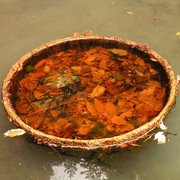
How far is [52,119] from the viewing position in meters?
1.33

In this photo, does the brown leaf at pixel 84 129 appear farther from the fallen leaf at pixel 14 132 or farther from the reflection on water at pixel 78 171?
the fallen leaf at pixel 14 132

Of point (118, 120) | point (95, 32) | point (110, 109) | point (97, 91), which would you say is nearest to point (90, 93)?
point (97, 91)

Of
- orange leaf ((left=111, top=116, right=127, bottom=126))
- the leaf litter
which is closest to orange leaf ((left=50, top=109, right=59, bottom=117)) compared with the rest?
the leaf litter

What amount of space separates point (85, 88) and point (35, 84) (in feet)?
1.23

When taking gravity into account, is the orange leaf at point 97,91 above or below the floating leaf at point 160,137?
above

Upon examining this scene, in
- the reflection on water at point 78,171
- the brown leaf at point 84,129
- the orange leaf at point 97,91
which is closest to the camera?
the reflection on water at point 78,171

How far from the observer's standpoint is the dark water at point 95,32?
112 cm

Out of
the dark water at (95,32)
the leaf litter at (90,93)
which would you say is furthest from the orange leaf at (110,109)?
the dark water at (95,32)

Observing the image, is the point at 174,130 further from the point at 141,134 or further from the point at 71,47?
the point at 71,47

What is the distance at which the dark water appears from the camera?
112 centimetres

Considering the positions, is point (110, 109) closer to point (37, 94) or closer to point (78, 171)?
point (78, 171)

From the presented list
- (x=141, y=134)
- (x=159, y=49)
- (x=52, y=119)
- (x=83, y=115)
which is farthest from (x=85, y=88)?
(x=159, y=49)

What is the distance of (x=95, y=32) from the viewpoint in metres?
1.97

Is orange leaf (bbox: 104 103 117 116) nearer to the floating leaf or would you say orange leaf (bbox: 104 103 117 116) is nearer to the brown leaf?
the brown leaf
